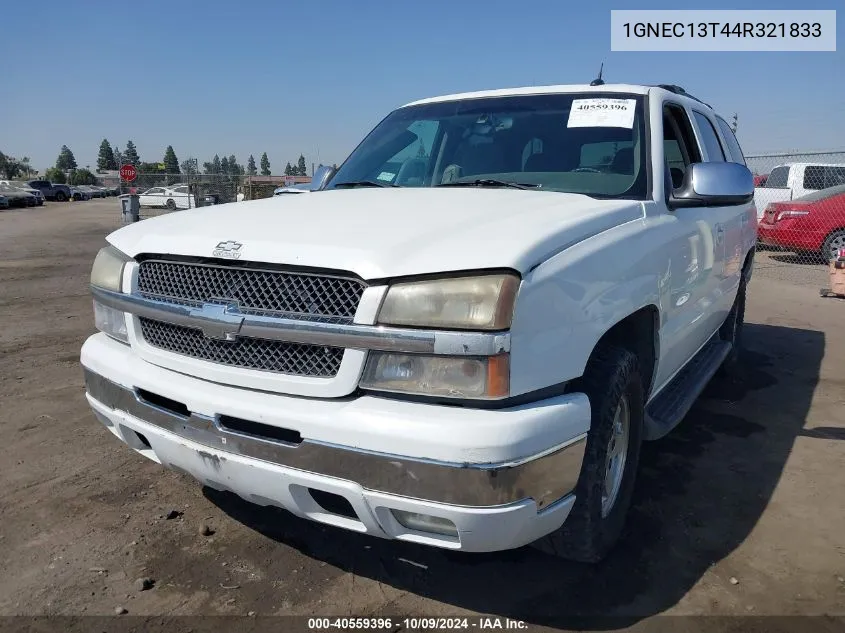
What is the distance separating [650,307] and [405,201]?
110cm

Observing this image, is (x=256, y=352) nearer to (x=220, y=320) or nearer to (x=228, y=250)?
(x=220, y=320)

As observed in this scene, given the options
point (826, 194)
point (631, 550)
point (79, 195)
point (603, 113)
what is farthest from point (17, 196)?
point (631, 550)

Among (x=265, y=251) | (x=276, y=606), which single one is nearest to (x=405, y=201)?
(x=265, y=251)

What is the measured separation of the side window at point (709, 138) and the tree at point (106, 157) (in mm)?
134101

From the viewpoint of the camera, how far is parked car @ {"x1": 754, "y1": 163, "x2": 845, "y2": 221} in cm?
1406

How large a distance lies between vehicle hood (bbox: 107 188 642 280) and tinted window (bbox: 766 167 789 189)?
14242mm

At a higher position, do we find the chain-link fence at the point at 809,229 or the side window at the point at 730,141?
the side window at the point at 730,141

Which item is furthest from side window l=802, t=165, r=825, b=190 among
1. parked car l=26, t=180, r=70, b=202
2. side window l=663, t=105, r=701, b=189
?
parked car l=26, t=180, r=70, b=202

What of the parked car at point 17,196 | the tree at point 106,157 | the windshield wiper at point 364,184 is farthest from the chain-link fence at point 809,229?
the tree at point 106,157

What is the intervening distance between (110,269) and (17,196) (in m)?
43.5

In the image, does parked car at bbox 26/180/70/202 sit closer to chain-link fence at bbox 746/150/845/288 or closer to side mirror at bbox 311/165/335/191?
chain-link fence at bbox 746/150/845/288

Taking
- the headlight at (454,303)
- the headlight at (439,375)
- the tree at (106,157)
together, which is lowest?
the headlight at (439,375)

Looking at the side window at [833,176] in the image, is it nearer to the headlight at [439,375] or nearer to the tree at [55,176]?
the headlight at [439,375]

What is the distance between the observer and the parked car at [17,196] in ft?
128
